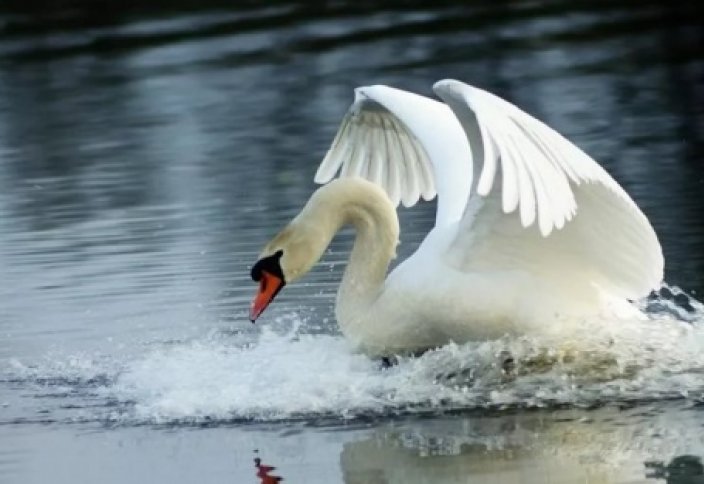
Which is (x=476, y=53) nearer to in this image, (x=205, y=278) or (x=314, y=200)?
(x=205, y=278)

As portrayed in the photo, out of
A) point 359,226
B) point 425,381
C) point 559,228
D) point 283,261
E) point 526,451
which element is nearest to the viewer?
point 526,451

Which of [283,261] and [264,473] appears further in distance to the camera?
[283,261]

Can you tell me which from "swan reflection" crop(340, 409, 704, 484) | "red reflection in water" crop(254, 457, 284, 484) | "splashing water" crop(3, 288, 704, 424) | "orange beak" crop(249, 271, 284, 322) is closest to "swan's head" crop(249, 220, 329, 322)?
"orange beak" crop(249, 271, 284, 322)

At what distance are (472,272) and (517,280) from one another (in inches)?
7.1

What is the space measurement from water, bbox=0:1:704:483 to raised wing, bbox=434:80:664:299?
28cm

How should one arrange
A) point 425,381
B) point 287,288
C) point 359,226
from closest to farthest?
point 425,381
point 359,226
point 287,288

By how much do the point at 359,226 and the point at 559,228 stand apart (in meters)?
1.29

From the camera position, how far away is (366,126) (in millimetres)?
10727

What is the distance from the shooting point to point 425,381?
8594 mm

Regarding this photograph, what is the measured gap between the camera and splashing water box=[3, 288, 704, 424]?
835 cm

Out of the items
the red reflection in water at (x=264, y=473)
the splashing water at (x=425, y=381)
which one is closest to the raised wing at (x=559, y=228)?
the splashing water at (x=425, y=381)

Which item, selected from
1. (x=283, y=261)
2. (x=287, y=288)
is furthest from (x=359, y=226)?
(x=287, y=288)

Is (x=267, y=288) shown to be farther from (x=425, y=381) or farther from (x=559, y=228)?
(x=559, y=228)

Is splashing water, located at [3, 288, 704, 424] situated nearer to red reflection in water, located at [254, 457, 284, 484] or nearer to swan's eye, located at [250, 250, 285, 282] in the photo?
swan's eye, located at [250, 250, 285, 282]
